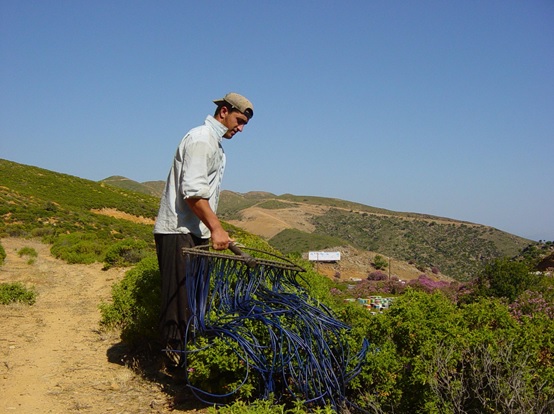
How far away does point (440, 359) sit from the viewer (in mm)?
2543

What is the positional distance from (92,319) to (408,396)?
4.69m

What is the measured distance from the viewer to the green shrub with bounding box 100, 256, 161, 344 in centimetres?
424

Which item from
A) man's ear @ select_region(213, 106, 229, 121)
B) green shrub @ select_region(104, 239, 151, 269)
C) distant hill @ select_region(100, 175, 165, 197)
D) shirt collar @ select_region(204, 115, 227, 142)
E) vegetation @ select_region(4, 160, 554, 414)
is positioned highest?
distant hill @ select_region(100, 175, 165, 197)

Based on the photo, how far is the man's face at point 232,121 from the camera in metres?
3.38

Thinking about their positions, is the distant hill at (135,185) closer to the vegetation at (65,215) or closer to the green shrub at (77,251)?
the vegetation at (65,215)

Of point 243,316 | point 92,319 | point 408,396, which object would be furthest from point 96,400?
point 92,319

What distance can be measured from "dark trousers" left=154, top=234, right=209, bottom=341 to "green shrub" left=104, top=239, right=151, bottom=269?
9.15 meters

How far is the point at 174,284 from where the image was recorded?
3350 millimetres

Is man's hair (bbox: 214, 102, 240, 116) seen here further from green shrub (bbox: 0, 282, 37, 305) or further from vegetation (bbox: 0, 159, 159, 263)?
vegetation (bbox: 0, 159, 159, 263)

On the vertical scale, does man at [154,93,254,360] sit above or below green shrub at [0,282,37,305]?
above

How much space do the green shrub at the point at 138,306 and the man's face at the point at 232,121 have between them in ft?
5.40

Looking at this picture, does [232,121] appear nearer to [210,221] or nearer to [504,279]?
[210,221]

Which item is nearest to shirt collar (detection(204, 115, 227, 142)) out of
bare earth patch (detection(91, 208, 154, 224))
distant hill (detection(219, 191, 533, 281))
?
bare earth patch (detection(91, 208, 154, 224))

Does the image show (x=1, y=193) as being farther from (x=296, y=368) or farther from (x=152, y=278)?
(x=296, y=368)
